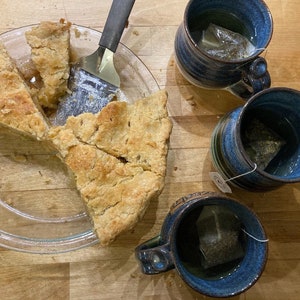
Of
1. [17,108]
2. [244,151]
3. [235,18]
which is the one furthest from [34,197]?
[235,18]

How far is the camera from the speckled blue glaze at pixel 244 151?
1.56m

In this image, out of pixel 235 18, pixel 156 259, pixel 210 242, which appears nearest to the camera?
pixel 156 259

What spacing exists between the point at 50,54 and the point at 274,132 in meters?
0.94

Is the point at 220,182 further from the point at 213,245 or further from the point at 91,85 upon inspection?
the point at 91,85

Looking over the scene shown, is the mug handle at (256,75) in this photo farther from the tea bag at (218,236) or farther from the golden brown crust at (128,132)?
the tea bag at (218,236)

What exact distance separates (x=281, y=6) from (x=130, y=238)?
1241 millimetres

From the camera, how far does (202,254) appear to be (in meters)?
1.59

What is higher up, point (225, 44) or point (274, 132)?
point (225, 44)

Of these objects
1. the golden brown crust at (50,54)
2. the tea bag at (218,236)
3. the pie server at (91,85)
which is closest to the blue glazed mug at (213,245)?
the tea bag at (218,236)

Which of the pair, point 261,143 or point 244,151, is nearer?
point 244,151

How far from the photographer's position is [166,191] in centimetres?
182

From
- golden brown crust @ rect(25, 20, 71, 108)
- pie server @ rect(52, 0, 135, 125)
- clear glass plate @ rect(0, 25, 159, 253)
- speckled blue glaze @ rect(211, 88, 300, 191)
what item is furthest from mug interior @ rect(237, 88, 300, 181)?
golden brown crust @ rect(25, 20, 71, 108)

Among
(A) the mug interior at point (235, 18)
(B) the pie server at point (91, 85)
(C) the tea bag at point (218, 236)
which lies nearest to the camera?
(C) the tea bag at point (218, 236)

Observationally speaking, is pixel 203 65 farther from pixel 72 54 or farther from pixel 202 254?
pixel 202 254
